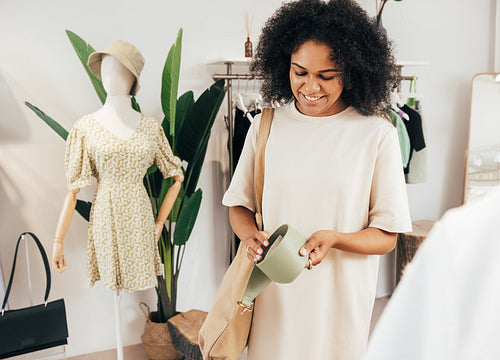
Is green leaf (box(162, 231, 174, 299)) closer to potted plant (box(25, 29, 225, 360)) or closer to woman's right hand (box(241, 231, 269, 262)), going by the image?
potted plant (box(25, 29, 225, 360))

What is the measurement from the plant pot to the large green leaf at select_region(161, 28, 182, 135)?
1114 millimetres

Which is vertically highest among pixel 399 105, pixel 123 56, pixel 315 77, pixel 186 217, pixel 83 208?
pixel 123 56

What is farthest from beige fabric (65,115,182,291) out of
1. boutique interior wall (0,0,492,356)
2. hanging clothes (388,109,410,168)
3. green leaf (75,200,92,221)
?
hanging clothes (388,109,410,168)

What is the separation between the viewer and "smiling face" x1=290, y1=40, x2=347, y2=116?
3.60 feet

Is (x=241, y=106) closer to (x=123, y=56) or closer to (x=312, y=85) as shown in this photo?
(x=123, y=56)

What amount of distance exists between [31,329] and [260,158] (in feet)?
4.44

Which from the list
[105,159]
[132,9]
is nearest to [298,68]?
[105,159]

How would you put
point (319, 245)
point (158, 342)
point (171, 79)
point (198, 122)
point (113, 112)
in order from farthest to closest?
point (158, 342), point (198, 122), point (171, 79), point (113, 112), point (319, 245)

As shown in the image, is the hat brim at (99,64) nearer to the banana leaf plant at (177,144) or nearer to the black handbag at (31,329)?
the banana leaf plant at (177,144)

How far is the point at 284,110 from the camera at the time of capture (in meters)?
1.27

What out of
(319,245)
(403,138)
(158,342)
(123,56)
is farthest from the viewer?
(403,138)

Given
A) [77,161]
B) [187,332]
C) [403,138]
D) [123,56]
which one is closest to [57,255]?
[77,161]

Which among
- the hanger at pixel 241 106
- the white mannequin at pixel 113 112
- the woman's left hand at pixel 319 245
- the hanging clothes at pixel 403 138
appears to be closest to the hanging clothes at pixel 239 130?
the hanger at pixel 241 106

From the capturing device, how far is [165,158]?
6.86 feet
